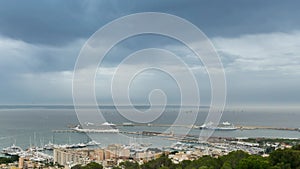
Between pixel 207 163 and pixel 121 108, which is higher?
pixel 121 108

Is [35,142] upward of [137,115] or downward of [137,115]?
downward

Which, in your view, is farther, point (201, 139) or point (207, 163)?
point (201, 139)

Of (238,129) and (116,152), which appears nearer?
(116,152)

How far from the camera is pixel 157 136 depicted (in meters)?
13.2

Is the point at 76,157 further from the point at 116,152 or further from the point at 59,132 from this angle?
the point at 59,132

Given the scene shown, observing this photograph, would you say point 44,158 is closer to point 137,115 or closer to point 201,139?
point 201,139

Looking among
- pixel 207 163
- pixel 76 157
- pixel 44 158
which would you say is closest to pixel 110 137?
pixel 44 158

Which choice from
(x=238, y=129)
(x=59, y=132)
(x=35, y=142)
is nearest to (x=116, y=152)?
(x=35, y=142)

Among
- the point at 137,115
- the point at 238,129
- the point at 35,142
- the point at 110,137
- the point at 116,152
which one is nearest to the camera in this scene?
the point at 137,115

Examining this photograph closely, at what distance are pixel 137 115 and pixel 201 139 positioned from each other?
998cm

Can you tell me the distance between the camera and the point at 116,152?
8.01 m

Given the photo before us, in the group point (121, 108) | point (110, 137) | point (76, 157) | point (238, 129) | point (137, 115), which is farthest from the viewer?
point (238, 129)

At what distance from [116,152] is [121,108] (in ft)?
20.4

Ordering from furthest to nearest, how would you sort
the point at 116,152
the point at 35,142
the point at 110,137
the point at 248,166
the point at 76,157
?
1. the point at 35,142
2. the point at 110,137
3. the point at 116,152
4. the point at 76,157
5. the point at 248,166
